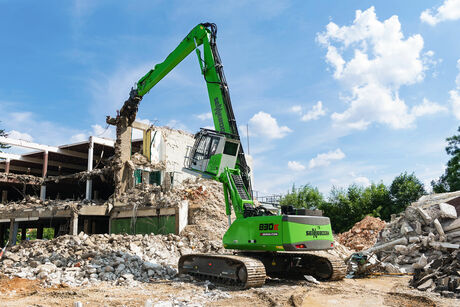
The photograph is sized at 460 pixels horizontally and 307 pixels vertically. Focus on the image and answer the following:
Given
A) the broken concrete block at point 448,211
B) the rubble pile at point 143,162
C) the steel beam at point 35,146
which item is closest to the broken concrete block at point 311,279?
the broken concrete block at point 448,211

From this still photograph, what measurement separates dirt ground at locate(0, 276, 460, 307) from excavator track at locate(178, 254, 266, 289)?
0.26 m

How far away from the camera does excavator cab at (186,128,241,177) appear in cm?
1016

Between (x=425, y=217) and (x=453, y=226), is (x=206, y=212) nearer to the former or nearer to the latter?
(x=425, y=217)

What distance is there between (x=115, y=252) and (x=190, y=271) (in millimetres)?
3002

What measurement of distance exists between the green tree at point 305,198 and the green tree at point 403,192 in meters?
6.97

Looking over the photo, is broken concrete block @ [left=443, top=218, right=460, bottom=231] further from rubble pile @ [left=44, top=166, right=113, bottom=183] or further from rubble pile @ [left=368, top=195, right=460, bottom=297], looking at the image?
rubble pile @ [left=44, top=166, right=113, bottom=183]

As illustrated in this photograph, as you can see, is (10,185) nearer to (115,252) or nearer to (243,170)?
(115,252)

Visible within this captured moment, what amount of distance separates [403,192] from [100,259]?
26.8m

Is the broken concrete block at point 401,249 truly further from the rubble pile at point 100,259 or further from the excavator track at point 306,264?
the rubble pile at point 100,259

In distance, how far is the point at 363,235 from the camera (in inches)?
843

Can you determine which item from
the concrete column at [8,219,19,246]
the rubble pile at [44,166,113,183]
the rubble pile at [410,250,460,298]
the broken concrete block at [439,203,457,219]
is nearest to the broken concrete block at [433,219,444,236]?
the broken concrete block at [439,203,457,219]

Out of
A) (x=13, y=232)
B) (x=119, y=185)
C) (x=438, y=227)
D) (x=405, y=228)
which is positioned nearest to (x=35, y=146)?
(x=13, y=232)

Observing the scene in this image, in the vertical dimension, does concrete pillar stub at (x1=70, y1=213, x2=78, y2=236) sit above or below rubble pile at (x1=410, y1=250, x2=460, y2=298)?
above

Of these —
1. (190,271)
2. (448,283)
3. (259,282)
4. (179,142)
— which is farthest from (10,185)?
(448,283)
